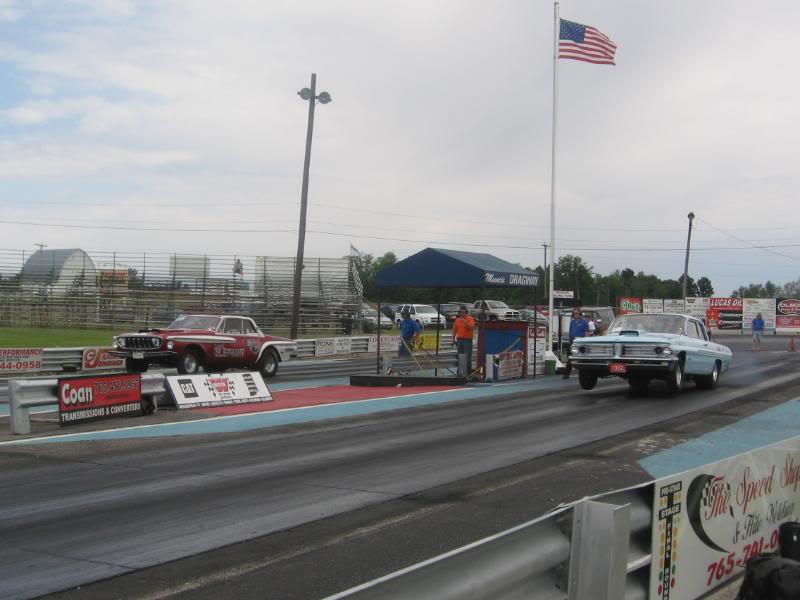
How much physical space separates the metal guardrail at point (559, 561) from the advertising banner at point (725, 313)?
2370 inches

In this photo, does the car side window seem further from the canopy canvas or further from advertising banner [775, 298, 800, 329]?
advertising banner [775, 298, 800, 329]

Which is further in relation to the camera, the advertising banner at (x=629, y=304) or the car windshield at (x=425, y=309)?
the car windshield at (x=425, y=309)

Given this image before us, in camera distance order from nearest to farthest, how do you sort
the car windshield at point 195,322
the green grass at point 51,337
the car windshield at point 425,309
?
the car windshield at point 195,322
the green grass at point 51,337
the car windshield at point 425,309

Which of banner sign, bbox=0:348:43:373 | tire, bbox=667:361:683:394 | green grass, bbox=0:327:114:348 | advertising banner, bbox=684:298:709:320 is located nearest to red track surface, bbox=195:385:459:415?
tire, bbox=667:361:683:394

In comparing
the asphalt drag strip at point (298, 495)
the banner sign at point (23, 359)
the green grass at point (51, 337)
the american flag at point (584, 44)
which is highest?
the american flag at point (584, 44)

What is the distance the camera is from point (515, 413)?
14.6 meters

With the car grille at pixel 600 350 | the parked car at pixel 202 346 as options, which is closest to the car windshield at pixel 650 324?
the car grille at pixel 600 350

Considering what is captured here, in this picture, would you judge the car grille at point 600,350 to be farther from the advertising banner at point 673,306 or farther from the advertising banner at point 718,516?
the advertising banner at point 673,306

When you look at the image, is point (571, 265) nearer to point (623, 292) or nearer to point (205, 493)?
point (623, 292)

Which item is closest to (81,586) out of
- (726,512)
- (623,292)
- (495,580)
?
(495,580)

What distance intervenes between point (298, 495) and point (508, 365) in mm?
14092

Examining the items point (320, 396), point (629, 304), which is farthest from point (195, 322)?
point (629, 304)

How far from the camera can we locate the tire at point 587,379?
58.0ft

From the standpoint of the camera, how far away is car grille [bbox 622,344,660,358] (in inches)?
647
